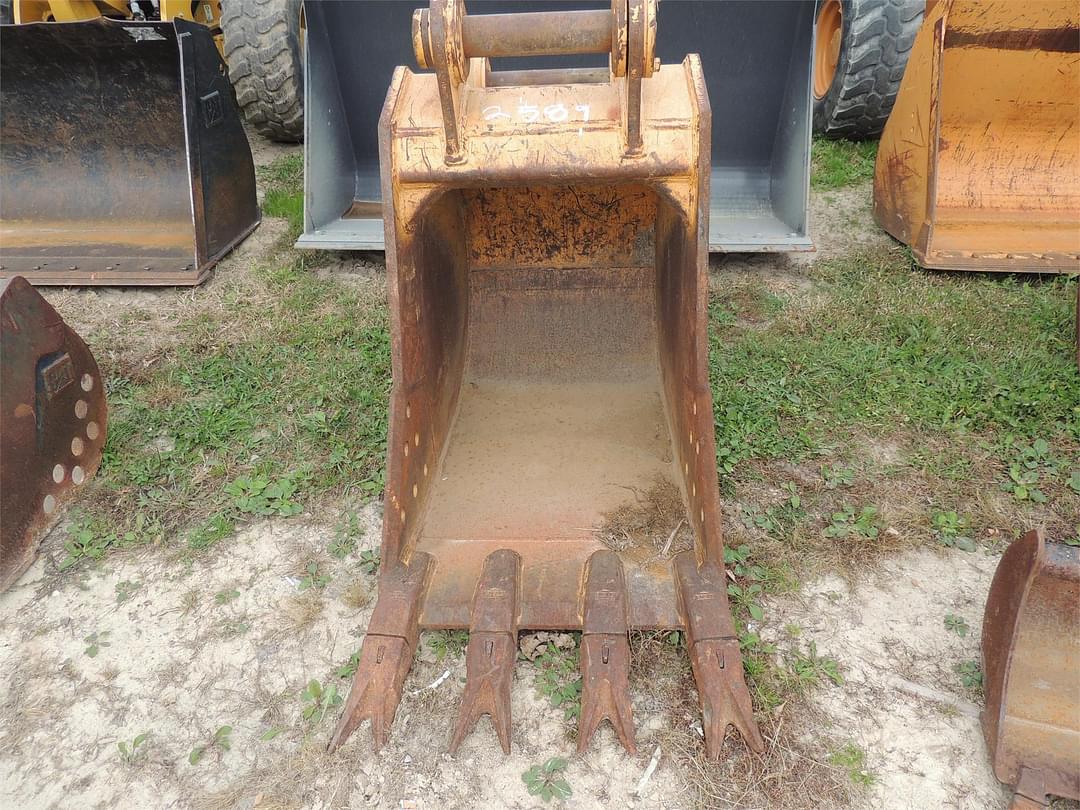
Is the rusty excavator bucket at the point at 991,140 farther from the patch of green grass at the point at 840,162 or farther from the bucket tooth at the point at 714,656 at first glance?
the bucket tooth at the point at 714,656

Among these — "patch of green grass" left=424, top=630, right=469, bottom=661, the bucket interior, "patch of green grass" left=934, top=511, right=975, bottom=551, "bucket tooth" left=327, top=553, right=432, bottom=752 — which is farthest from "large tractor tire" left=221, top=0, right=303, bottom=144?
"patch of green grass" left=934, top=511, right=975, bottom=551

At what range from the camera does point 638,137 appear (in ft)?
5.65

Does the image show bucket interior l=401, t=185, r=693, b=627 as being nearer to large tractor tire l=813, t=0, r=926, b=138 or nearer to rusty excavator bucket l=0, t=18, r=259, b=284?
Answer: rusty excavator bucket l=0, t=18, r=259, b=284

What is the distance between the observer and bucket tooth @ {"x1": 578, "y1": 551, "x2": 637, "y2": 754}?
1.62 metres

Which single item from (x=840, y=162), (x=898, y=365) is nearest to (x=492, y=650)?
(x=898, y=365)

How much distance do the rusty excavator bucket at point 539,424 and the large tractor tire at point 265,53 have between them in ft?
7.70

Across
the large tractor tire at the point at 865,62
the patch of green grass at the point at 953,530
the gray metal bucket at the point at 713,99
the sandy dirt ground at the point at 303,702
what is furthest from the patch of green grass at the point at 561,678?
the large tractor tire at the point at 865,62

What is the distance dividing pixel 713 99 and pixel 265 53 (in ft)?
8.39

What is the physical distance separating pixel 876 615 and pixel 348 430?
72.4 inches

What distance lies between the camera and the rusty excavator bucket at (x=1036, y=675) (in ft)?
4.90

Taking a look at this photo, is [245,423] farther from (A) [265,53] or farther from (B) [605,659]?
(A) [265,53]

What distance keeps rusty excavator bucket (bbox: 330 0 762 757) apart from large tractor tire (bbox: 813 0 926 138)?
250 cm

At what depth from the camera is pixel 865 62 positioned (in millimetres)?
4250

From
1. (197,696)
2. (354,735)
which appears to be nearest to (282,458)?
(197,696)
